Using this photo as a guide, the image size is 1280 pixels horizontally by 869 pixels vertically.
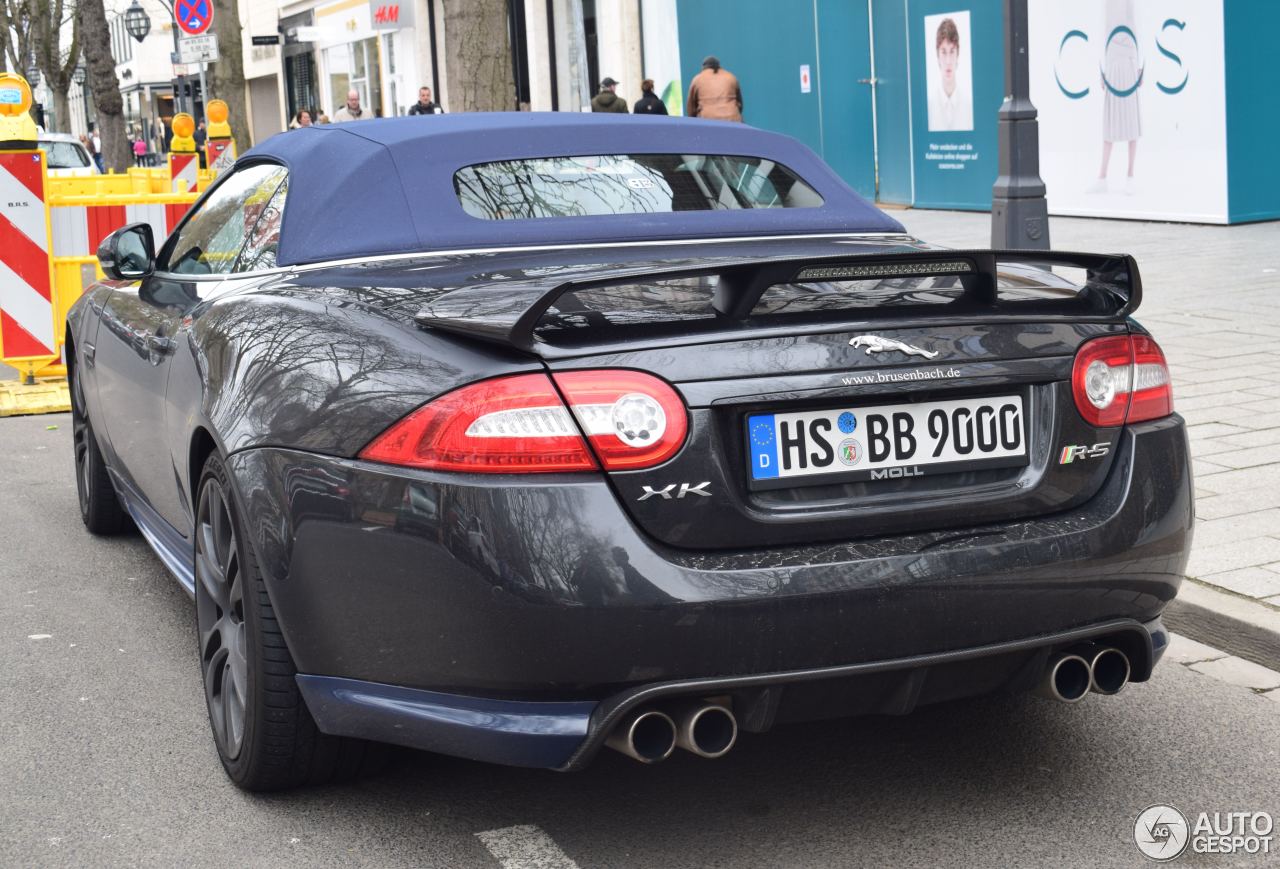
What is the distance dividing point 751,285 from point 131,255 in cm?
272

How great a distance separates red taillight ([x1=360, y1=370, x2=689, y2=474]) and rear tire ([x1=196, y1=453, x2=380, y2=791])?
2.28 ft

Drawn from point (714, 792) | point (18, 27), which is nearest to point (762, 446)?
point (714, 792)

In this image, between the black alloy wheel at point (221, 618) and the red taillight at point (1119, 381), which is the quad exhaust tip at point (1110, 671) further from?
the black alloy wheel at point (221, 618)

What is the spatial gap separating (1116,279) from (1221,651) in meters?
1.57

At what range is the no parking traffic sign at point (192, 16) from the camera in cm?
1778

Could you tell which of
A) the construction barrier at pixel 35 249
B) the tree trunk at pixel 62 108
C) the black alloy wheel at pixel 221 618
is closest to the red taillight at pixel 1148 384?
the black alloy wheel at pixel 221 618

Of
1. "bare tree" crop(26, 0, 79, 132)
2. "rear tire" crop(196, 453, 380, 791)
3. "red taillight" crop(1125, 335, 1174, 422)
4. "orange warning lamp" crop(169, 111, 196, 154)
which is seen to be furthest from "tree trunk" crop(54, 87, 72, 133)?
"red taillight" crop(1125, 335, 1174, 422)

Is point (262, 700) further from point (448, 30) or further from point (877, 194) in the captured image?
point (877, 194)

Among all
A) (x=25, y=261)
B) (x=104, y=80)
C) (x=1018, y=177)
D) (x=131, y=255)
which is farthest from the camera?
(x=104, y=80)

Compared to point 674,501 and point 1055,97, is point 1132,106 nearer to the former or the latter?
point 1055,97

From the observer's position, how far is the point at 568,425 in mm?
2965

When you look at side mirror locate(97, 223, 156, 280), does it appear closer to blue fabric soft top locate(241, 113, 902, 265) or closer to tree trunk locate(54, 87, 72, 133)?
blue fabric soft top locate(241, 113, 902, 265)

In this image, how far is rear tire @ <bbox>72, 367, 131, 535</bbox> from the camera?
6.14 metres

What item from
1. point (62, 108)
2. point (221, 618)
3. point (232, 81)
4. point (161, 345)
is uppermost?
point (62, 108)
